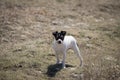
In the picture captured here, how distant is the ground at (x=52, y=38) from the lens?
9906mm

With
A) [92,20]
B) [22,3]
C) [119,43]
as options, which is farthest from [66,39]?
[22,3]

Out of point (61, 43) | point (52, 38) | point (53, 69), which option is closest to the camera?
point (61, 43)

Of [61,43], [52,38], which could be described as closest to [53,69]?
[61,43]

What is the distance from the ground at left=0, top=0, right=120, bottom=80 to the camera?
9.91 metres

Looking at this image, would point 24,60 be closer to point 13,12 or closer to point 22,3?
point 13,12

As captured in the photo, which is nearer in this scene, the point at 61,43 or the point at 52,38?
the point at 61,43

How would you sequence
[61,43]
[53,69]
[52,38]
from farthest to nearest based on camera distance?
[52,38] → [53,69] → [61,43]

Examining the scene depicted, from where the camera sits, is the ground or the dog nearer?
the dog

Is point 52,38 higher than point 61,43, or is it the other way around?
point 61,43

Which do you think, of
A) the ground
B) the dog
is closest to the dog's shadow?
the ground

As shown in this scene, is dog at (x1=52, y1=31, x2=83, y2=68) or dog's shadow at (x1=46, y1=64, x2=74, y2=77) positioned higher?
dog at (x1=52, y1=31, x2=83, y2=68)

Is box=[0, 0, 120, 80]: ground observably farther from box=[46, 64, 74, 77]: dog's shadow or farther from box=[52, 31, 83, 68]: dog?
box=[52, 31, 83, 68]: dog

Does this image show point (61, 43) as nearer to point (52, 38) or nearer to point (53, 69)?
point (53, 69)

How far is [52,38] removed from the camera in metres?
13.9
